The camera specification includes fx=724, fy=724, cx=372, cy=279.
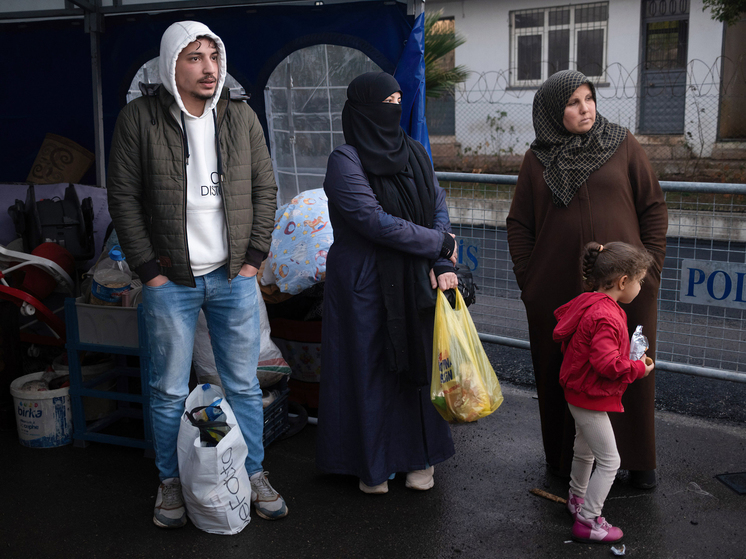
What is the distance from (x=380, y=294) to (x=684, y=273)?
7.18 feet

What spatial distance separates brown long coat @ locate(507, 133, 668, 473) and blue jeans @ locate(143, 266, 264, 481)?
134cm

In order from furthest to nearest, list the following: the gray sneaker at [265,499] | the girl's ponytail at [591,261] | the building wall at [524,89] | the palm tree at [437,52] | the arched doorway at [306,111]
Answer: the building wall at [524,89]
the palm tree at [437,52]
the arched doorway at [306,111]
the gray sneaker at [265,499]
the girl's ponytail at [591,261]

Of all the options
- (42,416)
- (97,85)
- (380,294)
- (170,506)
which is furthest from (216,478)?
(97,85)

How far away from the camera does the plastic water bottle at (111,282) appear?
386 centimetres

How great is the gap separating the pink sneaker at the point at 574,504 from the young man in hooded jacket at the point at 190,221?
1.28 m

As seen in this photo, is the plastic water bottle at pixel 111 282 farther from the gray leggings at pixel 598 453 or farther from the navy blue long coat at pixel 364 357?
the gray leggings at pixel 598 453

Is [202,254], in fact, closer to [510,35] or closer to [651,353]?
[651,353]

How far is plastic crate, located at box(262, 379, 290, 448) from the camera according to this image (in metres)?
3.94

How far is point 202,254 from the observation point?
3.08m

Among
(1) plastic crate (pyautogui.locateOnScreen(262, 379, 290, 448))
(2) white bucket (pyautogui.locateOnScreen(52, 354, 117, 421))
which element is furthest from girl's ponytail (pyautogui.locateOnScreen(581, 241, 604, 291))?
(2) white bucket (pyautogui.locateOnScreen(52, 354, 117, 421))

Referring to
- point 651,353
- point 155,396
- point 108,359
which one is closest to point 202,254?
point 155,396

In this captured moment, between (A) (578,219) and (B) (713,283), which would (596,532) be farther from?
(B) (713,283)

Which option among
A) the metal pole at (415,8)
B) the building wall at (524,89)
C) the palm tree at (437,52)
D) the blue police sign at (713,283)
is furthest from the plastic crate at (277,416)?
the building wall at (524,89)

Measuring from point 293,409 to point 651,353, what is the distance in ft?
6.88
